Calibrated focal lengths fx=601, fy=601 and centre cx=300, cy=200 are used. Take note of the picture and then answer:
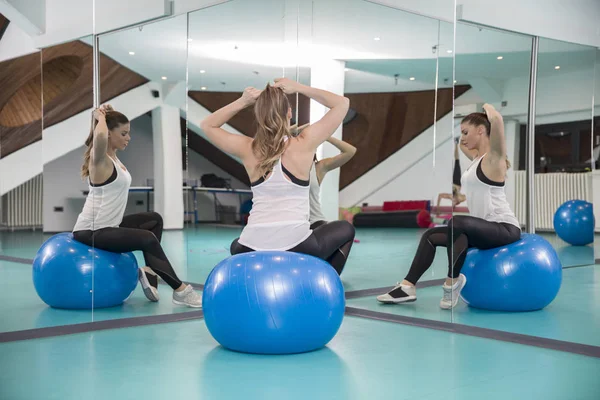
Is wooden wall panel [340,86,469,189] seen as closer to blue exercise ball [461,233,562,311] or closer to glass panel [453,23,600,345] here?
glass panel [453,23,600,345]

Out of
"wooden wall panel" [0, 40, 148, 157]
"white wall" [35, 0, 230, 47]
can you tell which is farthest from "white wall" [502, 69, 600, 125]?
"wooden wall panel" [0, 40, 148, 157]

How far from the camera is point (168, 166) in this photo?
3.68 meters

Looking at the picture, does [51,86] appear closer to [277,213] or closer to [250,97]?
[250,97]

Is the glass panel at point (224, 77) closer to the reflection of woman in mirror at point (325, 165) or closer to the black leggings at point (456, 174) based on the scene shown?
the reflection of woman in mirror at point (325, 165)

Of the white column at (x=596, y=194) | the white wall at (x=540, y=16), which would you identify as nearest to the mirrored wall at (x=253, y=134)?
the white wall at (x=540, y=16)

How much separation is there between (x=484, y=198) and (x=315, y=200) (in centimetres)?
112

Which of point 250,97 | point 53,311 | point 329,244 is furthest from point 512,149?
point 53,311

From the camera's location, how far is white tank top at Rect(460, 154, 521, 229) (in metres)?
3.74

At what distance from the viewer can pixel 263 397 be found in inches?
80.9

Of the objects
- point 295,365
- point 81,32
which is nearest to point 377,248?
point 295,365

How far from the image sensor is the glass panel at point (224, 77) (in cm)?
405

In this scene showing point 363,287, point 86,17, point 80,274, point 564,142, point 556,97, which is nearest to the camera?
point 86,17

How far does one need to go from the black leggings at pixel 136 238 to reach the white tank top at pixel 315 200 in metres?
1.03

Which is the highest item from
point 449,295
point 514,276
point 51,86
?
point 51,86
